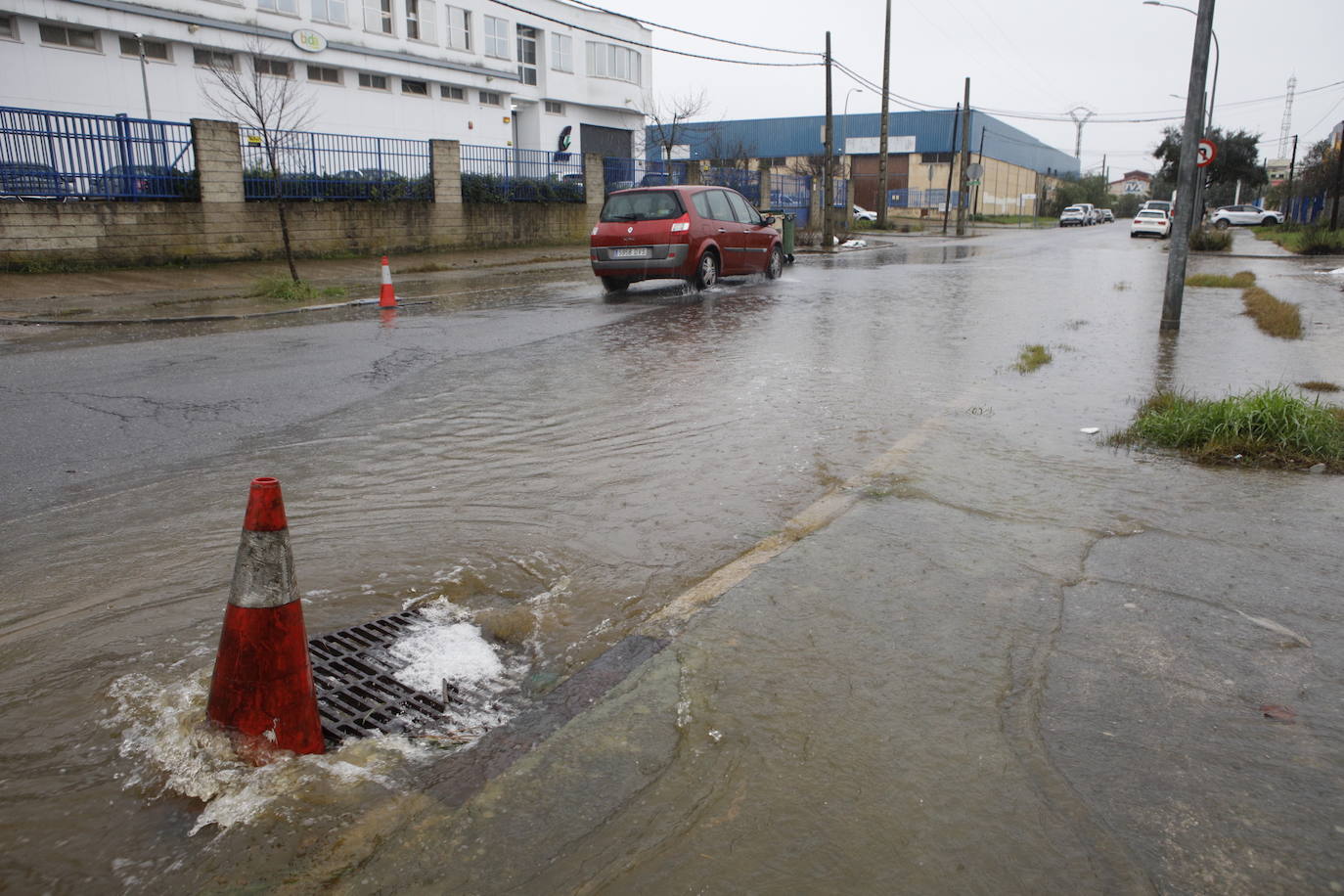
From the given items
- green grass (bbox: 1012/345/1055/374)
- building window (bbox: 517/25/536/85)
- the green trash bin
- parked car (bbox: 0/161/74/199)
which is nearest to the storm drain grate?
green grass (bbox: 1012/345/1055/374)

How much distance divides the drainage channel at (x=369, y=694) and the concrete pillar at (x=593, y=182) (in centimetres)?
2649

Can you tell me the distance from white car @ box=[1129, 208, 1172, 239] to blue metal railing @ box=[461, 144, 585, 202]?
29228mm

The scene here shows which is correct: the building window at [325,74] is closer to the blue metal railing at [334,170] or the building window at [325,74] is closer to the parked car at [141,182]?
the blue metal railing at [334,170]

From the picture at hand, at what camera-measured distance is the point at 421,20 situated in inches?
1471

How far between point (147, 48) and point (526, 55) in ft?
61.8

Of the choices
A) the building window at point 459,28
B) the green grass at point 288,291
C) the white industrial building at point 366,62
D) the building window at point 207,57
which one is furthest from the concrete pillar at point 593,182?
the green grass at point 288,291

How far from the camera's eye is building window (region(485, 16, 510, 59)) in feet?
134

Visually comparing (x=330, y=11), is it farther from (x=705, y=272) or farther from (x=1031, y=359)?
(x=1031, y=359)

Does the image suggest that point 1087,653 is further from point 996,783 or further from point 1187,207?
point 1187,207

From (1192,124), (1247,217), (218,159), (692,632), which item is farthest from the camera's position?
(1247,217)

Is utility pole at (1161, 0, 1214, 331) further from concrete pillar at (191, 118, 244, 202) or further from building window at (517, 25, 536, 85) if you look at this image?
building window at (517, 25, 536, 85)

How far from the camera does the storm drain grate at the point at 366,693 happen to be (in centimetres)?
271

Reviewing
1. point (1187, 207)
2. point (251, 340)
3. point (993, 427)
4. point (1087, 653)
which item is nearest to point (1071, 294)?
point (1187, 207)

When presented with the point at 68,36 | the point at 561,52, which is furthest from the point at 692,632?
the point at 561,52
